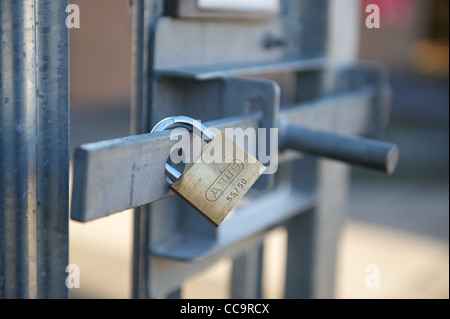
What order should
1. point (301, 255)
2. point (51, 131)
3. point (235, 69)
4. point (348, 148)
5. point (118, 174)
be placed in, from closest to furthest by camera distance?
point (118, 174), point (51, 131), point (348, 148), point (235, 69), point (301, 255)

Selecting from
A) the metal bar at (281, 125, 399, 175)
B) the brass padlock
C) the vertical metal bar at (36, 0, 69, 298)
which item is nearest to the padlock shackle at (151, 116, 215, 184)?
the brass padlock

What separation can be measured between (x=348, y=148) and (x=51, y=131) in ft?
1.41

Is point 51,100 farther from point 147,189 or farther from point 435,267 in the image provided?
point 435,267

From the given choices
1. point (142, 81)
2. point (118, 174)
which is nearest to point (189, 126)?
point (118, 174)

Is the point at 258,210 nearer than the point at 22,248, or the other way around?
the point at 22,248

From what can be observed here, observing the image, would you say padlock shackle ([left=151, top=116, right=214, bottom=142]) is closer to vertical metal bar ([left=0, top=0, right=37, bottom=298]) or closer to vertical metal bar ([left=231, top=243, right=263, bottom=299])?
vertical metal bar ([left=0, top=0, right=37, bottom=298])

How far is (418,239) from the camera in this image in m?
3.71

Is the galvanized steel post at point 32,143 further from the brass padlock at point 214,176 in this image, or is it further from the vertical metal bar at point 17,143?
the brass padlock at point 214,176

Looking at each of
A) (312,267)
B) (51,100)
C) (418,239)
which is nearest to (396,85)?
(418,239)

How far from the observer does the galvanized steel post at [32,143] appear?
66cm

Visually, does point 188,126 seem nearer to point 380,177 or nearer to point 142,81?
point 142,81

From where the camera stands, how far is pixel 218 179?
0.68m
